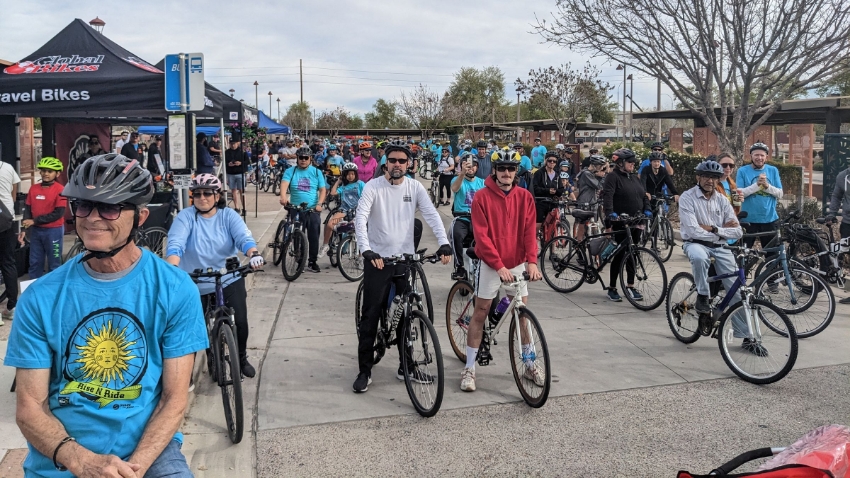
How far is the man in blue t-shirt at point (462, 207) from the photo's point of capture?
30.7ft

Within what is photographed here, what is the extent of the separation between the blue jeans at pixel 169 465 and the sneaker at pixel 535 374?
130 inches

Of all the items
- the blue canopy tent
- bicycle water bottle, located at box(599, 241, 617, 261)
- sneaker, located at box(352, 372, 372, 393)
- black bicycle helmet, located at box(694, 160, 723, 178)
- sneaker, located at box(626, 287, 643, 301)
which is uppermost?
the blue canopy tent

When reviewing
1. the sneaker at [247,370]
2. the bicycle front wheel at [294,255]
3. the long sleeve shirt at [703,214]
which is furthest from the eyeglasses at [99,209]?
the bicycle front wheel at [294,255]

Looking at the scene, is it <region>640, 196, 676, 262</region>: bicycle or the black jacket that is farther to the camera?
<region>640, 196, 676, 262</region>: bicycle

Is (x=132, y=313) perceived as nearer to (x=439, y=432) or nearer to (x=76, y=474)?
(x=76, y=474)

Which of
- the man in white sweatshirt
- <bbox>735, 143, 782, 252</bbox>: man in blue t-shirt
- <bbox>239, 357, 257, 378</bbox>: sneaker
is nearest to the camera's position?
the man in white sweatshirt

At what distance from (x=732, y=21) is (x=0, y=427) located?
1319 centimetres

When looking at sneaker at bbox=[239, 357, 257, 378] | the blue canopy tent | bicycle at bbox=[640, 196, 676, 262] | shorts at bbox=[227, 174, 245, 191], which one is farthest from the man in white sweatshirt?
the blue canopy tent

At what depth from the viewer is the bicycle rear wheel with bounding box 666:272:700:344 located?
689 centimetres

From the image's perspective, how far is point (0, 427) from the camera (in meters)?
4.86

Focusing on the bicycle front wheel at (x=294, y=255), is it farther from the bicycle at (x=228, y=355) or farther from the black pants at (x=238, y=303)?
the bicycle at (x=228, y=355)

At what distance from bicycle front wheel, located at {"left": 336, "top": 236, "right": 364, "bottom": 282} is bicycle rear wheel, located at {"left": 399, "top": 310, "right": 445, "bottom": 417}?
16.4 ft

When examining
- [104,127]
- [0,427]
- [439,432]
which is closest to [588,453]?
[439,432]

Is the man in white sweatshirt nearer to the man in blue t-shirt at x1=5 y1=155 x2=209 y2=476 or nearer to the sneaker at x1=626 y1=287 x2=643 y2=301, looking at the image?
the man in blue t-shirt at x1=5 y1=155 x2=209 y2=476
